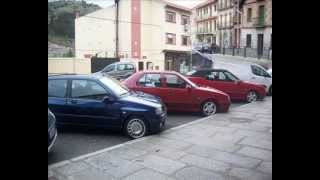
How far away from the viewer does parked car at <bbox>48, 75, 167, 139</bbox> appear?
12.1ft

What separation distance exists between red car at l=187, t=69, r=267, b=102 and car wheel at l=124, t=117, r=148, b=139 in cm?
164

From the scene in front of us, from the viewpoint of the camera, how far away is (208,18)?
482cm

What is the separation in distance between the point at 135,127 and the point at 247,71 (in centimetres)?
275

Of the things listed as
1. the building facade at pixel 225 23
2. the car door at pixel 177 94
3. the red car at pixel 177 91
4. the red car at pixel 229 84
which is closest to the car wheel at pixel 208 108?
the red car at pixel 177 91

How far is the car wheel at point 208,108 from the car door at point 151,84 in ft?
2.27

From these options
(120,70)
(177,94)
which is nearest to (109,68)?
(120,70)

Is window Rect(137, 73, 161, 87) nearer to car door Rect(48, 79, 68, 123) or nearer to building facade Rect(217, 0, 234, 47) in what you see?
building facade Rect(217, 0, 234, 47)

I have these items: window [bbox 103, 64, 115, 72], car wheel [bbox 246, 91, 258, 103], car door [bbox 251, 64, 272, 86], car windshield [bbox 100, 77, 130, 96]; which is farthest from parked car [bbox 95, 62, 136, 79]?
car wheel [bbox 246, 91, 258, 103]

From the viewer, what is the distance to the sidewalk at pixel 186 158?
9.18 ft

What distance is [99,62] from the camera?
173 inches

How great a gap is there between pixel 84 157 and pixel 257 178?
5.16 ft

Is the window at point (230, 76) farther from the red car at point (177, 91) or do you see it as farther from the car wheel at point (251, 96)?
the red car at point (177, 91)
